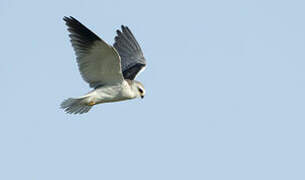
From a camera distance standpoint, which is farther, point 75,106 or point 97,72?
point 75,106

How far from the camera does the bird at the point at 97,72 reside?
26.7ft

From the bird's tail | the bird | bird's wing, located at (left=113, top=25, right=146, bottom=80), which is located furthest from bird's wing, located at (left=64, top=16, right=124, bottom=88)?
bird's wing, located at (left=113, top=25, right=146, bottom=80)

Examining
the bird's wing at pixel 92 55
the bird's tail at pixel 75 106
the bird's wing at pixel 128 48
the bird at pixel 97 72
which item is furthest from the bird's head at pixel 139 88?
the bird's wing at pixel 128 48

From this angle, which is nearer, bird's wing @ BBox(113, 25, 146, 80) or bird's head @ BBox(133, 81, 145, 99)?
bird's head @ BBox(133, 81, 145, 99)

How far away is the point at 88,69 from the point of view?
8.63 m

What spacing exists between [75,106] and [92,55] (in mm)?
1415

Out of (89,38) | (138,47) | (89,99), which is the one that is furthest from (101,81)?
(138,47)

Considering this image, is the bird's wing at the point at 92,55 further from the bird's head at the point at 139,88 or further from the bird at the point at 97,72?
the bird's head at the point at 139,88

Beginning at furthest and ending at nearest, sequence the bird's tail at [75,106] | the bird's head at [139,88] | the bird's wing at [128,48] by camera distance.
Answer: the bird's wing at [128,48] → the bird's head at [139,88] → the bird's tail at [75,106]

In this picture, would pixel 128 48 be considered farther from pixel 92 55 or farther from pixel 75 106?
pixel 92 55

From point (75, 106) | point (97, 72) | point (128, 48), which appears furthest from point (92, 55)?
point (128, 48)

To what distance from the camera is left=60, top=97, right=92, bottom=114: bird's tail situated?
9.05 metres

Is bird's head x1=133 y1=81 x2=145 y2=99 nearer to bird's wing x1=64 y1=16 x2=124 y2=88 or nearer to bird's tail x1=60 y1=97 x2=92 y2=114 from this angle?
bird's wing x1=64 y1=16 x2=124 y2=88

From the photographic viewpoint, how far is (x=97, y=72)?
8711 millimetres
